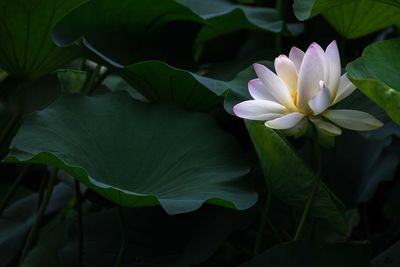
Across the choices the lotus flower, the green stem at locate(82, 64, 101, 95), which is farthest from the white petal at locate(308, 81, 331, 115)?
the green stem at locate(82, 64, 101, 95)

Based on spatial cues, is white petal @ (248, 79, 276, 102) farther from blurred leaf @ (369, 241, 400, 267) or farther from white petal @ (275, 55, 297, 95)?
blurred leaf @ (369, 241, 400, 267)

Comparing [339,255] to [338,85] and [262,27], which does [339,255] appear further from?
[262,27]

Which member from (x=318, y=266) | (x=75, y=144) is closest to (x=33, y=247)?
(x=75, y=144)

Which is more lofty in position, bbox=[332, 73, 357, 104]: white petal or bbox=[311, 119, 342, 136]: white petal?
bbox=[332, 73, 357, 104]: white petal

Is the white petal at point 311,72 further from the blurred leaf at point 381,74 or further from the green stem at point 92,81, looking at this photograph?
the green stem at point 92,81

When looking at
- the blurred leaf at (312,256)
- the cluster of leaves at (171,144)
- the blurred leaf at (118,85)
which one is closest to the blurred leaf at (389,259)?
the cluster of leaves at (171,144)

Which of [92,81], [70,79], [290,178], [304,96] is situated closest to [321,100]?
[304,96]
